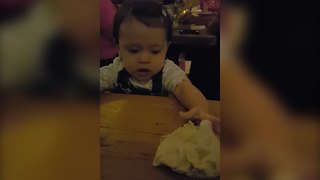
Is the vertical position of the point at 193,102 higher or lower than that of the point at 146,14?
lower

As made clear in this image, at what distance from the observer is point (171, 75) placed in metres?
1.16

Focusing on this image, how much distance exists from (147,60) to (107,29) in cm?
14

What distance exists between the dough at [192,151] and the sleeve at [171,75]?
4.3 inches

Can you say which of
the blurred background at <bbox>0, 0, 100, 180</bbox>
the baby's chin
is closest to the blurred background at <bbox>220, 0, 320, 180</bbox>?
the baby's chin

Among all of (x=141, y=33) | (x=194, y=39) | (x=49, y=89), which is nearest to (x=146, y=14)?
(x=141, y=33)

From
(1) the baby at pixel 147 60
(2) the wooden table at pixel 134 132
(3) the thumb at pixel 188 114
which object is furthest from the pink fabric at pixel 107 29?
(3) the thumb at pixel 188 114

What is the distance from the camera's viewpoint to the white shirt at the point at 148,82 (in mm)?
1153

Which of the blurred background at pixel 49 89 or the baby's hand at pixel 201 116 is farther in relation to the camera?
the blurred background at pixel 49 89

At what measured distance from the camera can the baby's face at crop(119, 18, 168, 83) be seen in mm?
1166

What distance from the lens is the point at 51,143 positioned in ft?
4.24

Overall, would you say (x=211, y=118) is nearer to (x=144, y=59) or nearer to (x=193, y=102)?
(x=193, y=102)

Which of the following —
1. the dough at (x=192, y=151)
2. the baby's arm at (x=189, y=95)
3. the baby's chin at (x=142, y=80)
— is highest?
the baby's chin at (x=142, y=80)

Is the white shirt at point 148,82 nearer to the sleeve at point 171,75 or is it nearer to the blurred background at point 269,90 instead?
the sleeve at point 171,75

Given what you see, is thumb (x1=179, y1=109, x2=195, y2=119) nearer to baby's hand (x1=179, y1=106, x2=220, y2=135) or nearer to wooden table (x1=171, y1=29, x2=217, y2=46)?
baby's hand (x1=179, y1=106, x2=220, y2=135)
